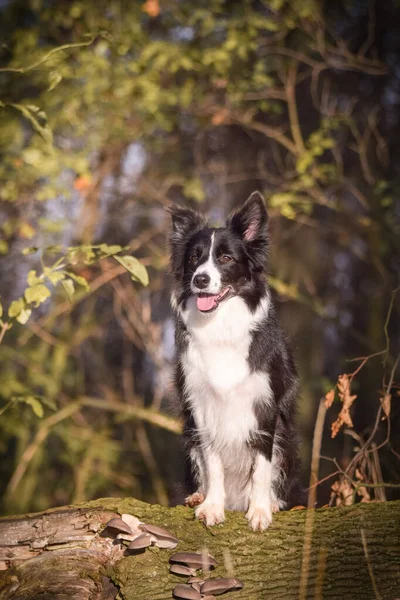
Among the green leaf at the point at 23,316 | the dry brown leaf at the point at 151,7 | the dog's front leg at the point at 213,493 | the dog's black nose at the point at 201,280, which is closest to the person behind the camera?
the dog's front leg at the point at 213,493

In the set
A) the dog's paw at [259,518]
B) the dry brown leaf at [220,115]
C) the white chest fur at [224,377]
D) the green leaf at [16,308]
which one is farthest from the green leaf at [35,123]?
the dry brown leaf at [220,115]

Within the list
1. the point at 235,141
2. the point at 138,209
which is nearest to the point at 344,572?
the point at 138,209

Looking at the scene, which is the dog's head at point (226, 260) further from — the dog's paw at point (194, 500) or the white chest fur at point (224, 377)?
the dog's paw at point (194, 500)

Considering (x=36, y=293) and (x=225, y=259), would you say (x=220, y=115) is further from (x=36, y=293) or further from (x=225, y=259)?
(x=36, y=293)

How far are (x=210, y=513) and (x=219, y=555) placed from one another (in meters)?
0.34

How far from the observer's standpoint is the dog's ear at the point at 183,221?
4430 millimetres

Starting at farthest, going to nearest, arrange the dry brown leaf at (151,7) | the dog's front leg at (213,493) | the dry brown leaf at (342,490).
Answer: the dry brown leaf at (151,7)
the dry brown leaf at (342,490)
the dog's front leg at (213,493)

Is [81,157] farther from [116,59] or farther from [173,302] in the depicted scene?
[173,302]

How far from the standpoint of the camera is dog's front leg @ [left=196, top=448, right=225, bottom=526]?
11.8 feet

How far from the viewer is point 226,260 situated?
4.11m

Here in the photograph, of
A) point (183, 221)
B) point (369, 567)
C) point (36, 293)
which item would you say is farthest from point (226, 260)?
point (369, 567)

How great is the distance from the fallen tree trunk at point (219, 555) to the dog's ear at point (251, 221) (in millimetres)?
1615

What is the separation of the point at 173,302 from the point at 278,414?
3.04 feet

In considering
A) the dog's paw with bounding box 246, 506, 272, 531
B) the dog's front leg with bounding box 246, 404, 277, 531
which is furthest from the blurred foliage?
the dog's paw with bounding box 246, 506, 272, 531
